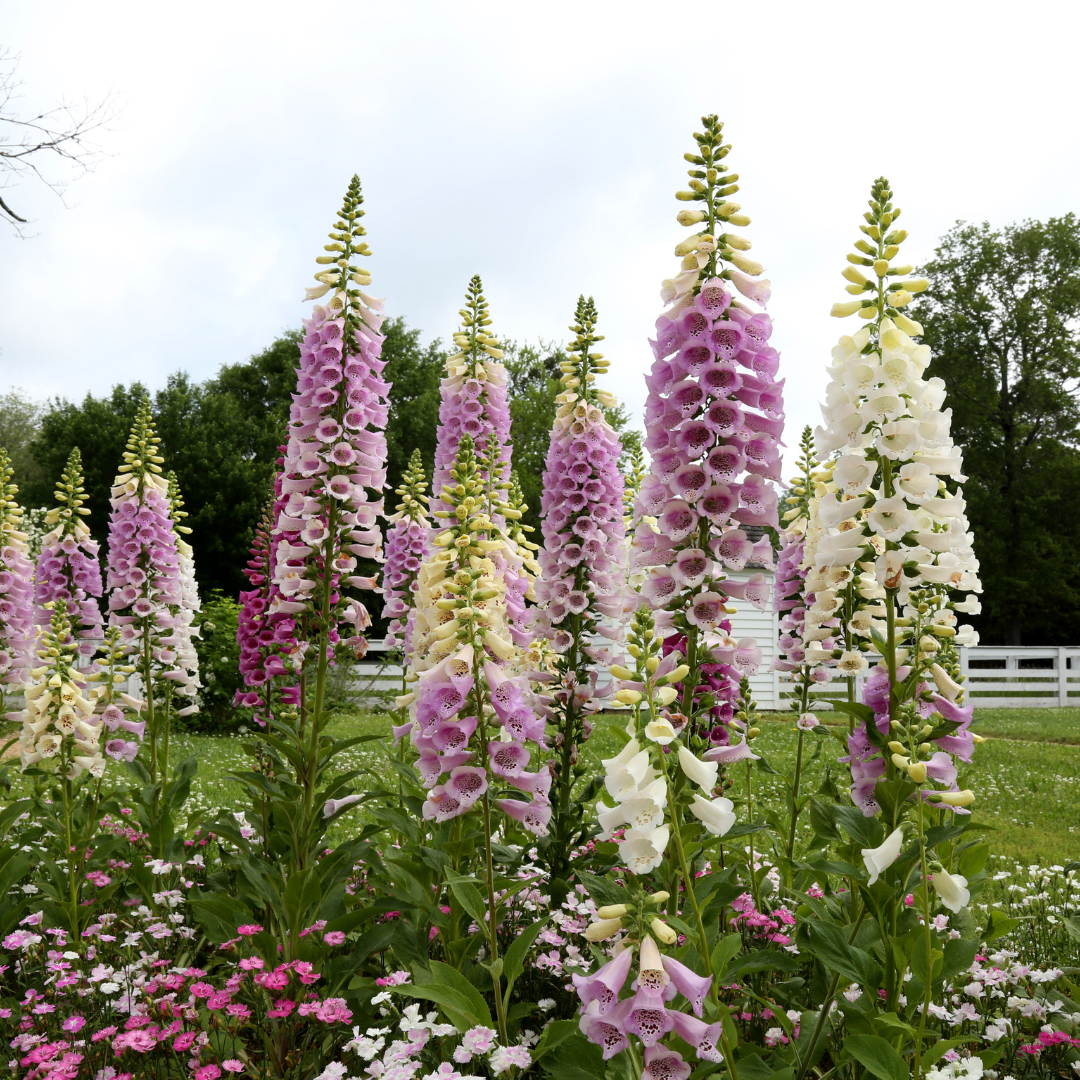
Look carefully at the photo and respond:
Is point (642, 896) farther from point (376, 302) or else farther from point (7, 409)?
point (7, 409)

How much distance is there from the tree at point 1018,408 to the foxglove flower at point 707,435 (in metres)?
29.2

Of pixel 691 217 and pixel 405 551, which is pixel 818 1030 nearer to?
pixel 691 217

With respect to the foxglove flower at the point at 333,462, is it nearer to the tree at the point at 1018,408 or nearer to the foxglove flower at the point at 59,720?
the foxglove flower at the point at 59,720

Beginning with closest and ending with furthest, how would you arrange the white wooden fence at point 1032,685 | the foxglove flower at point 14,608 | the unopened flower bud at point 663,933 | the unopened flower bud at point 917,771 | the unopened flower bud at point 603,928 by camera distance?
the unopened flower bud at point 663,933 < the unopened flower bud at point 603,928 < the unopened flower bud at point 917,771 < the foxglove flower at point 14,608 < the white wooden fence at point 1032,685

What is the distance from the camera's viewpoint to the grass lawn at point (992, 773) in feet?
22.9

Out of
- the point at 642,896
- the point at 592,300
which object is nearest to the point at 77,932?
the point at 642,896

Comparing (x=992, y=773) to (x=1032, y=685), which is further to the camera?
(x=1032, y=685)

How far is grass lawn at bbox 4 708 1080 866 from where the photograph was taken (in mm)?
6988

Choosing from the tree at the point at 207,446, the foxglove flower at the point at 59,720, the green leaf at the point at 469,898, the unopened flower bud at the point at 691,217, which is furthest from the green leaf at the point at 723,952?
the tree at the point at 207,446

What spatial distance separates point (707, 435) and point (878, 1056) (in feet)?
6.26

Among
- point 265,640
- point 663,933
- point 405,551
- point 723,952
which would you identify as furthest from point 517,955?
point 405,551

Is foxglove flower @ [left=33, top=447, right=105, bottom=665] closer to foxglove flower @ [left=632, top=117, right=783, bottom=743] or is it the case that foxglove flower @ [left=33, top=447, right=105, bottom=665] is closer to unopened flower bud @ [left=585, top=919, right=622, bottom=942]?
foxglove flower @ [left=632, top=117, right=783, bottom=743]

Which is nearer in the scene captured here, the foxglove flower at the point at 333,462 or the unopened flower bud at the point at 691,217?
the unopened flower bud at the point at 691,217

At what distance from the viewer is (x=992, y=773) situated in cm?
1003
